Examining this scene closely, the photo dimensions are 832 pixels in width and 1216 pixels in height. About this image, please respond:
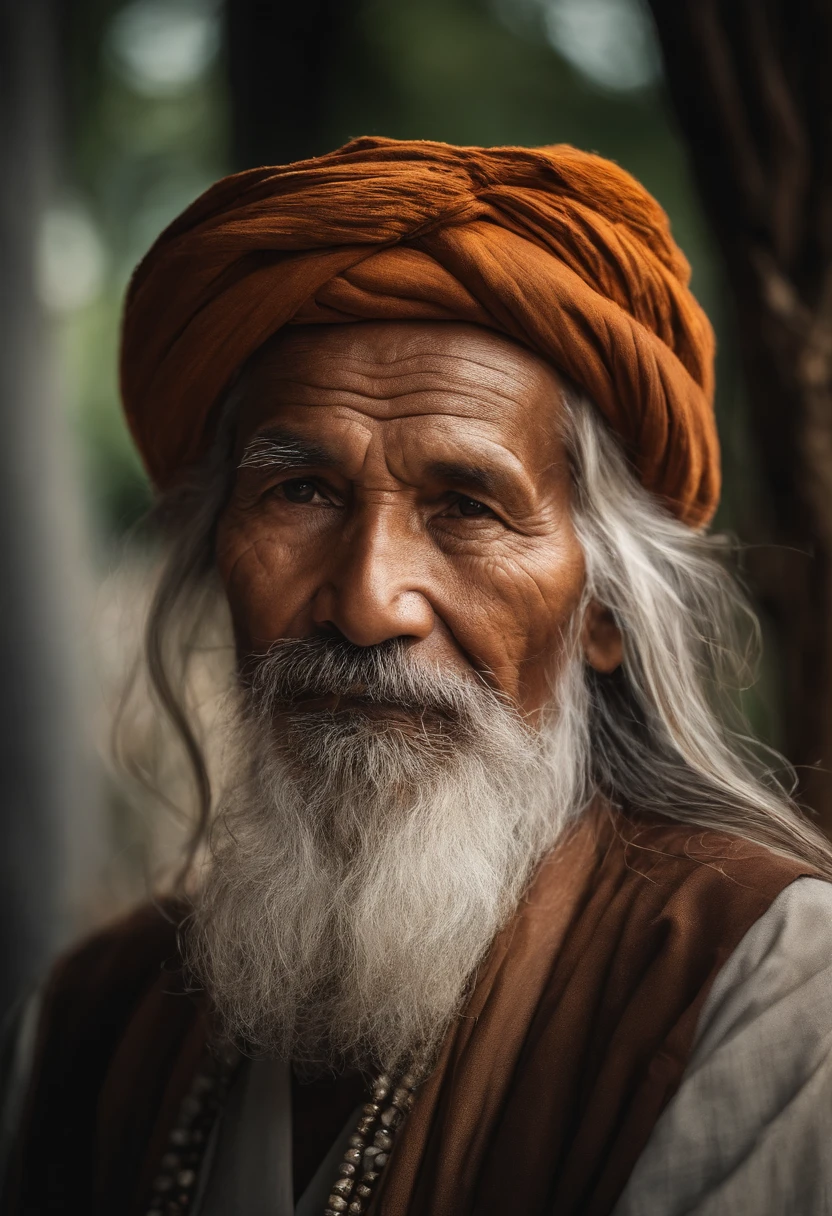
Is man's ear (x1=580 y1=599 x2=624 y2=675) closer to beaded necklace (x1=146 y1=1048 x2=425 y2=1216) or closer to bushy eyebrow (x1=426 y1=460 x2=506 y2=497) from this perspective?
bushy eyebrow (x1=426 y1=460 x2=506 y2=497)

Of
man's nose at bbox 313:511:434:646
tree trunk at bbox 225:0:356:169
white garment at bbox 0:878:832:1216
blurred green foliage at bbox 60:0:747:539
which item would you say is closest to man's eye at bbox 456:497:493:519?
man's nose at bbox 313:511:434:646

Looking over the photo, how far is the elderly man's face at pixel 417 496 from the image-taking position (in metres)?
1.58

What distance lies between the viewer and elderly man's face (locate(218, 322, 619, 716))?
1.58 m

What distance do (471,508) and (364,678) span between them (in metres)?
0.34

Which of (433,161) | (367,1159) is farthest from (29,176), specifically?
Result: (367,1159)

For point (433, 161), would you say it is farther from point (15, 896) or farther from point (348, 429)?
point (15, 896)

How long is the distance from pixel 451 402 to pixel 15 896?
2407mm

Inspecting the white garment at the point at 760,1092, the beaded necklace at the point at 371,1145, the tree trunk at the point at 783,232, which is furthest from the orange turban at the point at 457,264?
the beaded necklace at the point at 371,1145

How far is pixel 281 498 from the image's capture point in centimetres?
170

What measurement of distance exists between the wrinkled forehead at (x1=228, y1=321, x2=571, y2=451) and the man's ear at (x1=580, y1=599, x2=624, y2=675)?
346 millimetres

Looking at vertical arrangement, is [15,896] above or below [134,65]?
below

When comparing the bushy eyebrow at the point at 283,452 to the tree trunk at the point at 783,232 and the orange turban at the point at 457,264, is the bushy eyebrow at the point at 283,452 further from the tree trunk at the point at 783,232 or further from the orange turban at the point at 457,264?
the tree trunk at the point at 783,232

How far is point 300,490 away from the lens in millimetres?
1682

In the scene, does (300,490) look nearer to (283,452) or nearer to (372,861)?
(283,452)
